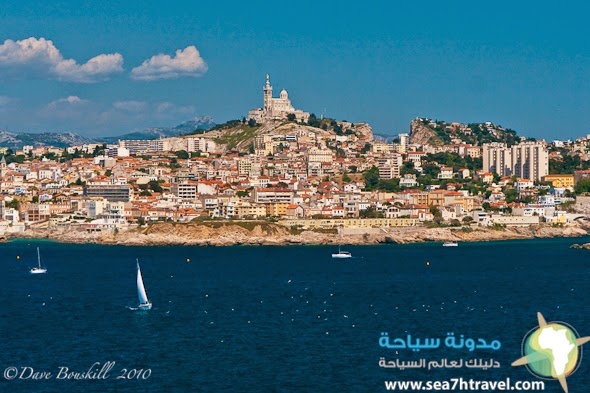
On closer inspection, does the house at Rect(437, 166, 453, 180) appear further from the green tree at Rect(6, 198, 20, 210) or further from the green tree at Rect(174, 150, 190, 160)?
the green tree at Rect(6, 198, 20, 210)

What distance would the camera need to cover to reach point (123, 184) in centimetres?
7788

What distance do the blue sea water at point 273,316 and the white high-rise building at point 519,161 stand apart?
42.1 m

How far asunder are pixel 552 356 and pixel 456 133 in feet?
332

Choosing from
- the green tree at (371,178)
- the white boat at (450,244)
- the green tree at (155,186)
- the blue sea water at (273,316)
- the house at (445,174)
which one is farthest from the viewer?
the house at (445,174)

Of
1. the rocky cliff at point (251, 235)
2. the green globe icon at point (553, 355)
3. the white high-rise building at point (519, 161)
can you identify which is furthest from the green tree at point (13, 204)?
the green globe icon at point (553, 355)

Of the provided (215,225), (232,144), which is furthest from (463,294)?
(232,144)

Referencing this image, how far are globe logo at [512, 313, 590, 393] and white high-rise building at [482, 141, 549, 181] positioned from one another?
230ft

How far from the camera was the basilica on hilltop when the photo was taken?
112 m

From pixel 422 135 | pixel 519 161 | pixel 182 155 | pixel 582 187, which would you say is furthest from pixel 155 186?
pixel 422 135

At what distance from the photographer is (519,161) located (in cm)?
9125

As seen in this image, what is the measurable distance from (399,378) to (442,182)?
6897 centimetres

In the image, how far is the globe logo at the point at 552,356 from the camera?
18.0 m

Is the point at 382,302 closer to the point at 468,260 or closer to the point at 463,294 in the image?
the point at 463,294

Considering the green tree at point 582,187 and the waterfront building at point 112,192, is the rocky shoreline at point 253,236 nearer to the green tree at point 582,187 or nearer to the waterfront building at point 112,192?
the waterfront building at point 112,192
